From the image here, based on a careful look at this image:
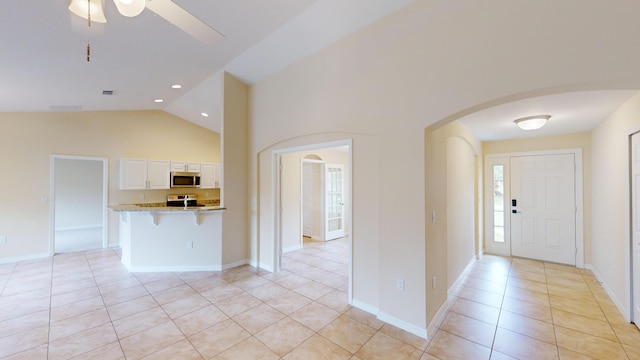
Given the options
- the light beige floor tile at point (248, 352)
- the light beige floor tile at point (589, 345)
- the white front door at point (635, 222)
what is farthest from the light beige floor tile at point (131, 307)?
the white front door at point (635, 222)

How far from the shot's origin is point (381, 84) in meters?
2.86

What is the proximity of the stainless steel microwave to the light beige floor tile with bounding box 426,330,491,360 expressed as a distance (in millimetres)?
6236

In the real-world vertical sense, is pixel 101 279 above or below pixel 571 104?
below

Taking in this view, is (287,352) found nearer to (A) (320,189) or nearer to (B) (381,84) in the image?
(B) (381,84)

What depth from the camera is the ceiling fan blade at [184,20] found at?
8.24ft

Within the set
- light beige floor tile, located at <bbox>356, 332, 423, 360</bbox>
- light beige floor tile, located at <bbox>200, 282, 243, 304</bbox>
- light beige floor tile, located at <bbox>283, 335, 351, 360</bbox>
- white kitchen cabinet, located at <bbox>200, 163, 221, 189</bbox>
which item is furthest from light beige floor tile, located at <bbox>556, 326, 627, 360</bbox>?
white kitchen cabinet, located at <bbox>200, 163, 221, 189</bbox>

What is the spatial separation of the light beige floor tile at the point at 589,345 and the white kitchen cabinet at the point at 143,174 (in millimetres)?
7414

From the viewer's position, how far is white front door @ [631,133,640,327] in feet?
8.61

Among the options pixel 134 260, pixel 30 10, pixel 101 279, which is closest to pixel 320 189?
pixel 134 260

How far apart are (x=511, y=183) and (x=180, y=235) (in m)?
6.33

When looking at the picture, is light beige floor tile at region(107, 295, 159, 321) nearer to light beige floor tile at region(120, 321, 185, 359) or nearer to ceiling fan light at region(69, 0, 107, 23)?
light beige floor tile at region(120, 321, 185, 359)

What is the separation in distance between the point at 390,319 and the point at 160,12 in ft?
13.0

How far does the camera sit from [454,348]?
2.35 metres

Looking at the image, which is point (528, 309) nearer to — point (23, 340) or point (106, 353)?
point (106, 353)
